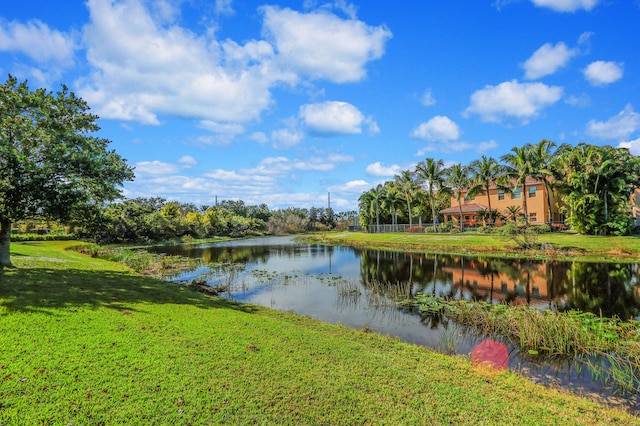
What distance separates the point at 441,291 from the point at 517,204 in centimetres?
4469

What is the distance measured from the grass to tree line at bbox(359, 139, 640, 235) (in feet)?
134

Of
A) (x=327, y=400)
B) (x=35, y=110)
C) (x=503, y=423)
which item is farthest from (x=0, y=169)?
(x=503, y=423)

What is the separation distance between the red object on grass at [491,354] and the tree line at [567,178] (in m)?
37.5

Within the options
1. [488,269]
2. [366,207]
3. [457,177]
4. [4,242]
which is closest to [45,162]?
[4,242]

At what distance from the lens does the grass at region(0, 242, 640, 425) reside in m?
5.15

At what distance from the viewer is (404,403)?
5.82 metres

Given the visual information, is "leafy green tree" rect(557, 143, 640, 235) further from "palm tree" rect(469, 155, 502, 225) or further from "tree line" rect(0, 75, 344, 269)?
"tree line" rect(0, 75, 344, 269)

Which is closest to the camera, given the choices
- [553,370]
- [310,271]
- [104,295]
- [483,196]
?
[553,370]

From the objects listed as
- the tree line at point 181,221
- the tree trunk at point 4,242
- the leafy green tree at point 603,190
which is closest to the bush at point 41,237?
the tree line at point 181,221

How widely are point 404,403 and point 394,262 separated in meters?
26.9

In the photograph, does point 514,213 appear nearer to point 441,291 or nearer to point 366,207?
point 366,207

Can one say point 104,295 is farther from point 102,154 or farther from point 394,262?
point 394,262

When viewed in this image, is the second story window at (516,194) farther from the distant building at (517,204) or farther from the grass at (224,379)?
the grass at (224,379)

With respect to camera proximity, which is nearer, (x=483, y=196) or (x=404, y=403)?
Result: (x=404, y=403)
